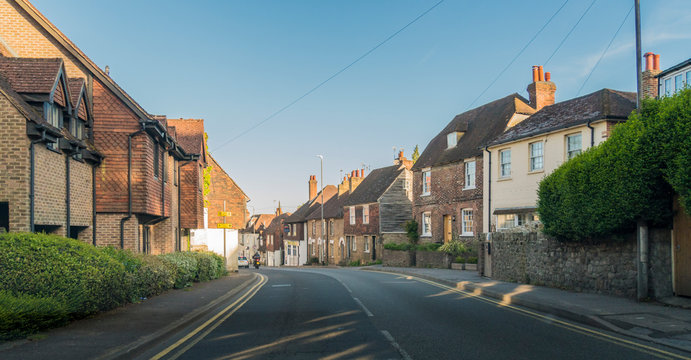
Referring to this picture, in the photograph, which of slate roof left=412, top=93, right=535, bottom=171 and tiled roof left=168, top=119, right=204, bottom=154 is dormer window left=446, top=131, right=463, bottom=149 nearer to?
slate roof left=412, top=93, right=535, bottom=171

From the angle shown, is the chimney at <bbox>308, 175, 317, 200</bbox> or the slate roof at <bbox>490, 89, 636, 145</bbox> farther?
the chimney at <bbox>308, 175, 317, 200</bbox>

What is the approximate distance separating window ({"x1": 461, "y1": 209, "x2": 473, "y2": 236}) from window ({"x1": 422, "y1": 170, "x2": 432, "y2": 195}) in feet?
16.1

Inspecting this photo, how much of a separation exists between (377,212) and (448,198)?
1367 centimetres

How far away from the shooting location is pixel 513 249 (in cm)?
2148

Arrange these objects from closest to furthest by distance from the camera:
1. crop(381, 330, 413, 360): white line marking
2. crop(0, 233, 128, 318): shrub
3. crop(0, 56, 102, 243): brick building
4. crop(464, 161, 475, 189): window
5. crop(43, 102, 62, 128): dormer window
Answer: crop(381, 330, 413, 360): white line marking
crop(0, 233, 128, 318): shrub
crop(0, 56, 102, 243): brick building
crop(43, 102, 62, 128): dormer window
crop(464, 161, 475, 189): window

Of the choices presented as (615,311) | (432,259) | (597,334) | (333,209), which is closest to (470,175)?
(432,259)

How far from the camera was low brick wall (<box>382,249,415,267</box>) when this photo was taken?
3844cm

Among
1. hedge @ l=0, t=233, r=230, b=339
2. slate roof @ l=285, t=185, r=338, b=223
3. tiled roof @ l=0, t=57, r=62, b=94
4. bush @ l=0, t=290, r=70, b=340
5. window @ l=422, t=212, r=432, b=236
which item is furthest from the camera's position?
slate roof @ l=285, t=185, r=338, b=223

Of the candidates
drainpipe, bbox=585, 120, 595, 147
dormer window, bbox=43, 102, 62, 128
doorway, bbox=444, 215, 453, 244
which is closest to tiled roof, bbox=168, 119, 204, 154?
dormer window, bbox=43, 102, 62, 128

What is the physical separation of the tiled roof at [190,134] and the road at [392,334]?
15.8 metres

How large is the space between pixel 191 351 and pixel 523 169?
22044mm

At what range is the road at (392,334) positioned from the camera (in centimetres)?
861

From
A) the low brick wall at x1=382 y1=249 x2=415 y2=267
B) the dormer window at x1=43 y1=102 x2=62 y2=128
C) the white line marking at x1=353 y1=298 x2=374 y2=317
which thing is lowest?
the low brick wall at x1=382 y1=249 x2=415 y2=267

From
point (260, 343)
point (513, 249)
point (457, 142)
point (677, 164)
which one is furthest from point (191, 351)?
point (457, 142)
